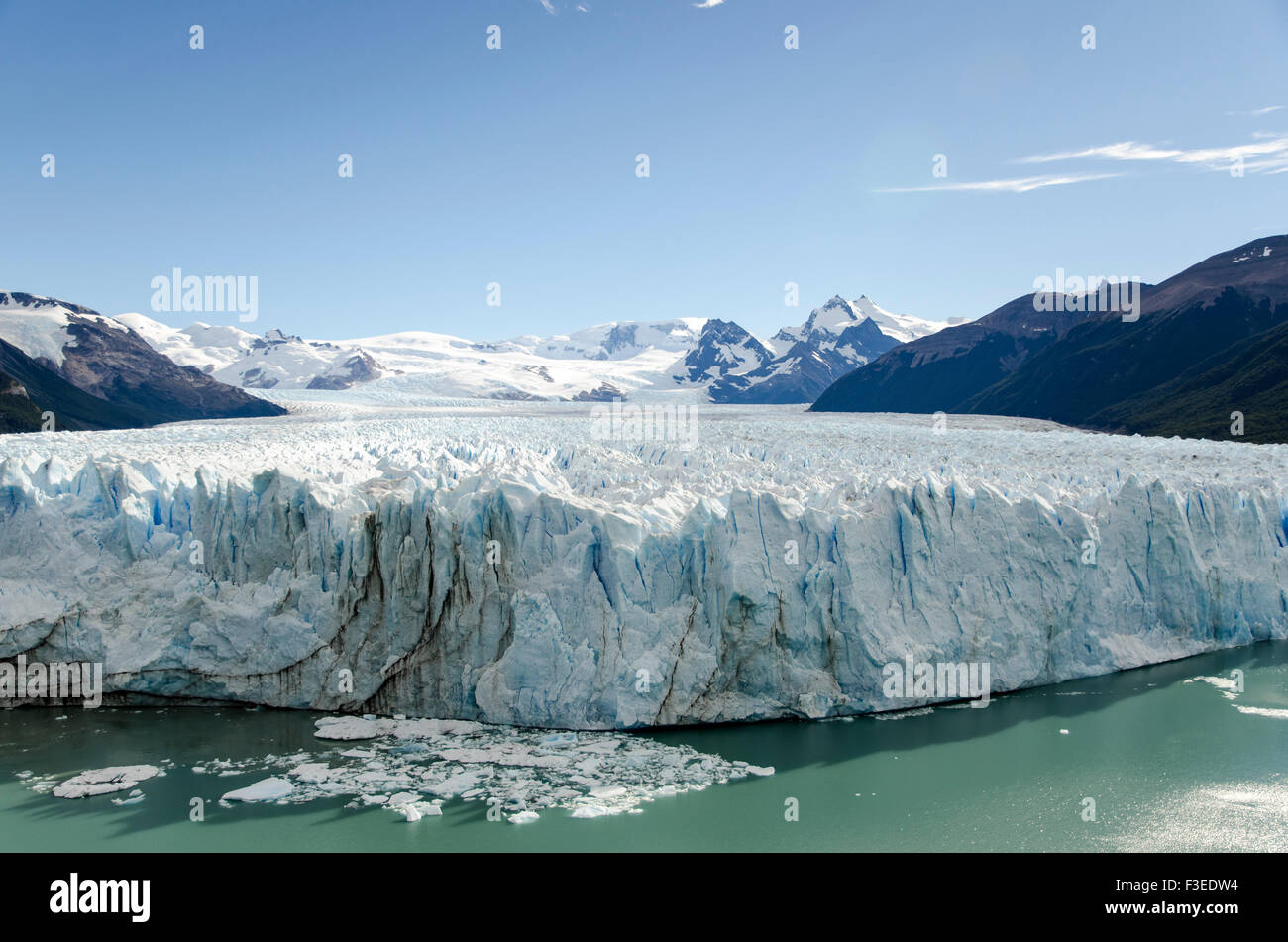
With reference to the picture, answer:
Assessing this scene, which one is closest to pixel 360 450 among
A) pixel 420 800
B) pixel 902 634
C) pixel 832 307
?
pixel 420 800

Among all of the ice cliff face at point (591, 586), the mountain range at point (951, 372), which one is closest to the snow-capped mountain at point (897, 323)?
the mountain range at point (951, 372)

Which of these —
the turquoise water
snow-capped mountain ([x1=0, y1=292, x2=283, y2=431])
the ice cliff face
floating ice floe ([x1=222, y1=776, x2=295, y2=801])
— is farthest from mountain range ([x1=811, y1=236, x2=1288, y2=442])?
snow-capped mountain ([x1=0, y1=292, x2=283, y2=431])

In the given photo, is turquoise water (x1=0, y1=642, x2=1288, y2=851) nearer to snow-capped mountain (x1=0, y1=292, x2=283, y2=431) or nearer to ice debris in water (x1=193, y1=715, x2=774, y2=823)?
ice debris in water (x1=193, y1=715, x2=774, y2=823)

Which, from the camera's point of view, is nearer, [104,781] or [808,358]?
[104,781]

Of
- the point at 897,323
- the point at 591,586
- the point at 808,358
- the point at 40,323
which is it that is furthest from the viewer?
the point at 897,323
